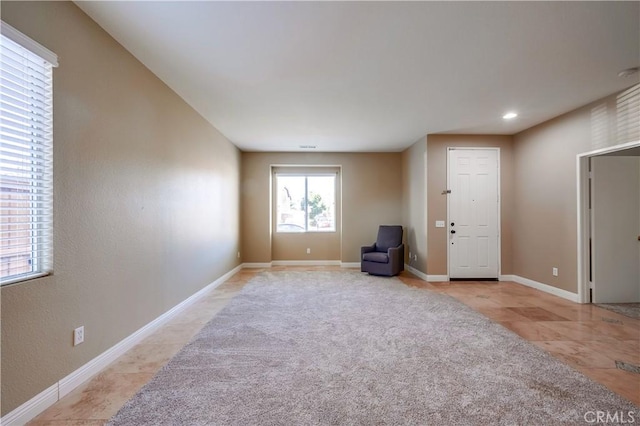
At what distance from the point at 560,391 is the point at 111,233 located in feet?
11.6

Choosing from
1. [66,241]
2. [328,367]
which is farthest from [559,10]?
[66,241]

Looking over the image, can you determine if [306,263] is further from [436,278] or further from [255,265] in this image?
[436,278]

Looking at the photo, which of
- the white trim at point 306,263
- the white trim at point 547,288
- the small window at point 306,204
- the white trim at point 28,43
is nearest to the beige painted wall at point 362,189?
the white trim at point 306,263

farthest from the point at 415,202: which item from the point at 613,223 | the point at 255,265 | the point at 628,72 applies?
the point at 255,265

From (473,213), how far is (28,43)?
5.92m

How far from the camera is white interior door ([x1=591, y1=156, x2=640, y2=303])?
3.90 m

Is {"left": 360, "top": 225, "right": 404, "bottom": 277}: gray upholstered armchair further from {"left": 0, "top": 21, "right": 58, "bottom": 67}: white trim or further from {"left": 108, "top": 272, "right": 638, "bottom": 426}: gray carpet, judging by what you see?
{"left": 0, "top": 21, "right": 58, "bottom": 67}: white trim

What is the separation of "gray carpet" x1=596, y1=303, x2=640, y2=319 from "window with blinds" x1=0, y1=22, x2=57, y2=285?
5.77m

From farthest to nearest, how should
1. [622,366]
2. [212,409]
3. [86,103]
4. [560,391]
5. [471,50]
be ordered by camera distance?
[471,50], [622,366], [86,103], [560,391], [212,409]

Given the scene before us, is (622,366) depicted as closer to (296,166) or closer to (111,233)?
(111,233)

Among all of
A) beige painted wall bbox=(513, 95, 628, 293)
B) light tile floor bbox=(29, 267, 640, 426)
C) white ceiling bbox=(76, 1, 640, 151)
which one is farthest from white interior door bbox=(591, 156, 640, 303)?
white ceiling bbox=(76, 1, 640, 151)

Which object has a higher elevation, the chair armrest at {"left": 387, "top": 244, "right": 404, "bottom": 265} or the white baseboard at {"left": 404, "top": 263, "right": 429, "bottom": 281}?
the chair armrest at {"left": 387, "top": 244, "right": 404, "bottom": 265}

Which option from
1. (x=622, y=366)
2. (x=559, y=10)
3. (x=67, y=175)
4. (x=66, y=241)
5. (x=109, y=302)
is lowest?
(x=622, y=366)

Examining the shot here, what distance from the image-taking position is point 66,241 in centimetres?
197
